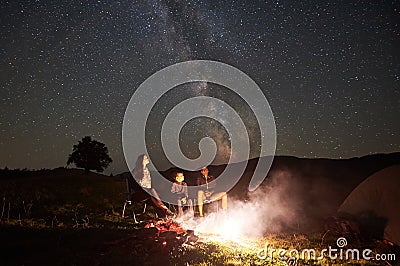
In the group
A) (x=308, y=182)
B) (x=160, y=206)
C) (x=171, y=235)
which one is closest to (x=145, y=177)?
(x=160, y=206)

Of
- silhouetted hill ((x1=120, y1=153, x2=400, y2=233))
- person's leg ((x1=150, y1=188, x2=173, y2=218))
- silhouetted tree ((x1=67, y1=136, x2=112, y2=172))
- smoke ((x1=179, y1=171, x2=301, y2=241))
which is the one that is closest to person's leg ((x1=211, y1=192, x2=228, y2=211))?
smoke ((x1=179, y1=171, x2=301, y2=241))

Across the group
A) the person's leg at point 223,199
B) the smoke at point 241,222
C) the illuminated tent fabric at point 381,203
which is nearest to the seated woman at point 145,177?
the smoke at point 241,222

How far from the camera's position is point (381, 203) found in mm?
10930

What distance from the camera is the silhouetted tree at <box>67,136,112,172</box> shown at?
50531mm

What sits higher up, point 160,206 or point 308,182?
point 308,182

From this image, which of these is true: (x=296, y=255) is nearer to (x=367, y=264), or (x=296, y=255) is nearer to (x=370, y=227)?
(x=367, y=264)

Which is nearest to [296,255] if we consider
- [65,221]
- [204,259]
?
[204,259]

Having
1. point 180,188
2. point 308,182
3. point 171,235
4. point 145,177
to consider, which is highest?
point 308,182

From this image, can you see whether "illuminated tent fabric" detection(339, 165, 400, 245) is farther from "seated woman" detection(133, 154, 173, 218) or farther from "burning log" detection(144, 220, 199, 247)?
"seated woman" detection(133, 154, 173, 218)

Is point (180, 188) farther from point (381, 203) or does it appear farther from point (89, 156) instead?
point (89, 156)

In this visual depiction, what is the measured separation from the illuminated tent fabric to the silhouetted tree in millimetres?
43429

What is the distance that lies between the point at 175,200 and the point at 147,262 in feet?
16.2

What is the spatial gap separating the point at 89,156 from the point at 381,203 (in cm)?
4524

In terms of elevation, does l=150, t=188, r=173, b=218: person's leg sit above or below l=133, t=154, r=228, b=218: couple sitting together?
below
